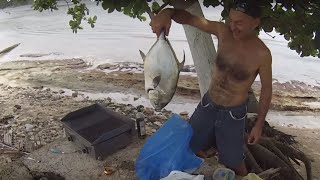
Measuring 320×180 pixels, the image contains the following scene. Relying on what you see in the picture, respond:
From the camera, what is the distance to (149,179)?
3.52 metres

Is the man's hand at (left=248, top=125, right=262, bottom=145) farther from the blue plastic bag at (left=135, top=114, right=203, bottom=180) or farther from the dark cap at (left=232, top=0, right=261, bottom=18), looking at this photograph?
the dark cap at (left=232, top=0, right=261, bottom=18)

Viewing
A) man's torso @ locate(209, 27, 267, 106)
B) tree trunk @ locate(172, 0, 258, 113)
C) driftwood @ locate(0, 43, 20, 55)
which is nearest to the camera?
man's torso @ locate(209, 27, 267, 106)

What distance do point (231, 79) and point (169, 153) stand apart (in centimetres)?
91

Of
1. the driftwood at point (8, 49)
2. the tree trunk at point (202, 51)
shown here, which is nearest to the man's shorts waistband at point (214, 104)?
the tree trunk at point (202, 51)

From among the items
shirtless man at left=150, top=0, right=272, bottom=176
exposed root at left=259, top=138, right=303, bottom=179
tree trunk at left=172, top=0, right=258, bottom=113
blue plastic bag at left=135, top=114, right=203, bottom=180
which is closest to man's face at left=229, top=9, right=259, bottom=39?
shirtless man at left=150, top=0, right=272, bottom=176

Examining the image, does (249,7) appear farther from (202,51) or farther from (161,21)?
(202,51)

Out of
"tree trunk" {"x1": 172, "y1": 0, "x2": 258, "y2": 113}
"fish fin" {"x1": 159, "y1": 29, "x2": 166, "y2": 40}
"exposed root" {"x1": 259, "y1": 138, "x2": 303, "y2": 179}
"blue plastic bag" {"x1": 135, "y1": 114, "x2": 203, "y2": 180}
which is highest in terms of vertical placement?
"fish fin" {"x1": 159, "y1": 29, "x2": 166, "y2": 40}

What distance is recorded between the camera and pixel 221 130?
125 inches

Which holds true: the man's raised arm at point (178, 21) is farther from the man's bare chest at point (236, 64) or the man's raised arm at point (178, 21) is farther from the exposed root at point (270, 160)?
the exposed root at point (270, 160)

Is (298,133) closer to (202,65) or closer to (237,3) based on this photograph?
(202,65)

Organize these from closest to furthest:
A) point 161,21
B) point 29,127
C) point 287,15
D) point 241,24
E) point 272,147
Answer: point 161,21
point 241,24
point 287,15
point 272,147
point 29,127

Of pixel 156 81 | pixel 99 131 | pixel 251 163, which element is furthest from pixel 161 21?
pixel 251 163

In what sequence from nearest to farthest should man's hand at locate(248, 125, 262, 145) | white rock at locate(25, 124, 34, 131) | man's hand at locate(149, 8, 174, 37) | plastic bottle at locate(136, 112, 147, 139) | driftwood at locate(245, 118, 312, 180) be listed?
man's hand at locate(149, 8, 174, 37) → man's hand at locate(248, 125, 262, 145) → driftwood at locate(245, 118, 312, 180) → plastic bottle at locate(136, 112, 147, 139) → white rock at locate(25, 124, 34, 131)

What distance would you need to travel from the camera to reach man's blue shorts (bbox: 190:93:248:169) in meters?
3.14
